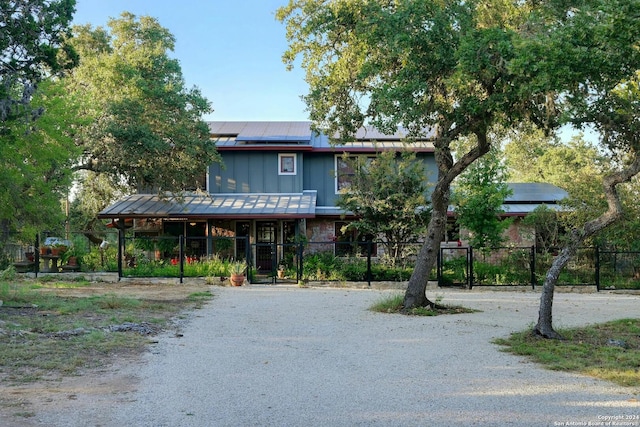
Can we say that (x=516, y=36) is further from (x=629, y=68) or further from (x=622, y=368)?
A: (x=622, y=368)

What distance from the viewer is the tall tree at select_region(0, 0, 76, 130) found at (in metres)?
10.6

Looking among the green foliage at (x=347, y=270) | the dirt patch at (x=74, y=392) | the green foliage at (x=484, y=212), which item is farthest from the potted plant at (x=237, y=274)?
the dirt patch at (x=74, y=392)

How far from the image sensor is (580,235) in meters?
9.04

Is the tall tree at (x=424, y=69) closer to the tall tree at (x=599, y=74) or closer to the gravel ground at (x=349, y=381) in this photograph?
the tall tree at (x=599, y=74)

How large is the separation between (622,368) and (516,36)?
502 centimetres

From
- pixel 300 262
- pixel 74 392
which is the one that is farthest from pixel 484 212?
pixel 74 392

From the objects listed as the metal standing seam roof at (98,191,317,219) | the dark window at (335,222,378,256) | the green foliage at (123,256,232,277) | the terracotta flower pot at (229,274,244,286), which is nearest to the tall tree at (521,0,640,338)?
the dark window at (335,222,378,256)

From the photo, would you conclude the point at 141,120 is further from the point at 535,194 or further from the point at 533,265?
the point at 535,194

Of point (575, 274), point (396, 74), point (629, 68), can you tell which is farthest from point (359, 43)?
point (575, 274)

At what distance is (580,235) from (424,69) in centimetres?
404

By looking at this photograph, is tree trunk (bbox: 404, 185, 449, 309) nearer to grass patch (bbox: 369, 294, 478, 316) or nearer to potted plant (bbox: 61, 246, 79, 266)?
grass patch (bbox: 369, 294, 478, 316)

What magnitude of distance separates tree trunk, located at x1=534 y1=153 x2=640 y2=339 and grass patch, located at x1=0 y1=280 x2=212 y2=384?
6.13m

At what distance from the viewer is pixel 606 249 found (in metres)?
20.7

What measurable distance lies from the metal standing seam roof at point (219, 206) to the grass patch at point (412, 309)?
9404 mm
